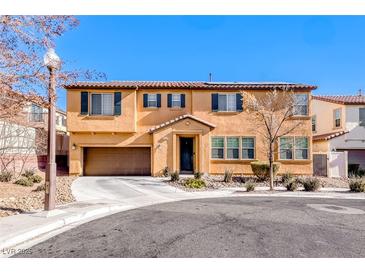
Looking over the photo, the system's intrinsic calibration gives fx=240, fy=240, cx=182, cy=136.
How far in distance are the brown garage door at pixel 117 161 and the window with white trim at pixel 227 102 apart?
663cm

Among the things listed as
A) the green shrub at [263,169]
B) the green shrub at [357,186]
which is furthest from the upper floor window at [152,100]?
the green shrub at [357,186]

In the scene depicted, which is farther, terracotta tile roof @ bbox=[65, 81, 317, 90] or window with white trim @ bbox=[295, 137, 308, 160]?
window with white trim @ bbox=[295, 137, 308, 160]

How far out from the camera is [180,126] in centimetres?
1738

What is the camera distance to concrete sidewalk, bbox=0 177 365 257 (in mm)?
5328

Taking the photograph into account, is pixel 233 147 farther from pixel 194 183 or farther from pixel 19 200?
pixel 19 200

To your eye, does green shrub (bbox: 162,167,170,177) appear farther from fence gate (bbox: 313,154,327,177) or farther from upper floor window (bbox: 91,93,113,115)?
fence gate (bbox: 313,154,327,177)

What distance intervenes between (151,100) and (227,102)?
579 cm

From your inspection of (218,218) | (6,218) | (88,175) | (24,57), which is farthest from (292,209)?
(88,175)

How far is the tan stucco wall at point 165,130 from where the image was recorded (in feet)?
57.0

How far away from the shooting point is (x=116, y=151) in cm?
1895

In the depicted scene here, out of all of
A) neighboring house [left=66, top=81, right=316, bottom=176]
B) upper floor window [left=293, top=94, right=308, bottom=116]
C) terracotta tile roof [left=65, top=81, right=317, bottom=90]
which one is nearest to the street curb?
neighboring house [left=66, top=81, right=316, bottom=176]

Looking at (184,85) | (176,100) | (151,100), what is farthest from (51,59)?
(184,85)

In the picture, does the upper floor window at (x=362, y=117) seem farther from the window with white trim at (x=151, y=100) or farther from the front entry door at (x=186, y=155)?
the window with white trim at (x=151, y=100)

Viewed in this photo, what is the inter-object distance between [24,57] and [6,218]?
430 cm
